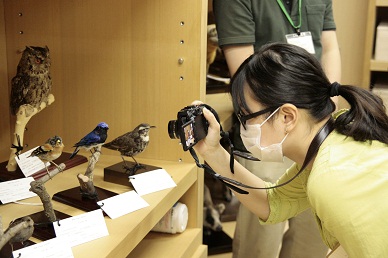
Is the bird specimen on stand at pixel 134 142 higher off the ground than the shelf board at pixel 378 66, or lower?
lower

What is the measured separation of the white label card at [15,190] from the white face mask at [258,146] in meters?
0.51

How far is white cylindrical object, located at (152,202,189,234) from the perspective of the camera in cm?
160

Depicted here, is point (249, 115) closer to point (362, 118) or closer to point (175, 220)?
point (362, 118)

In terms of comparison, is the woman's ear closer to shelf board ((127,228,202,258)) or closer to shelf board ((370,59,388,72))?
shelf board ((127,228,202,258))

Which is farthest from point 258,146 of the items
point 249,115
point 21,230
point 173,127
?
point 21,230

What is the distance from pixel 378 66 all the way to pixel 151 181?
170 cm

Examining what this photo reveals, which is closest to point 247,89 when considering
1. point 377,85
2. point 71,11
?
point 71,11

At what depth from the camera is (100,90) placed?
162 cm

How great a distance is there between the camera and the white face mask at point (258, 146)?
1.25 m

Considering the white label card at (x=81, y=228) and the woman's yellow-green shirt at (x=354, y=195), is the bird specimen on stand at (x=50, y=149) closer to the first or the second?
the white label card at (x=81, y=228)

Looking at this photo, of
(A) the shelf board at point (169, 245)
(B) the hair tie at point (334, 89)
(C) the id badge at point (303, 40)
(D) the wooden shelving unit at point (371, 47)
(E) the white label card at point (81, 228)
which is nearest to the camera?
(E) the white label card at point (81, 228)

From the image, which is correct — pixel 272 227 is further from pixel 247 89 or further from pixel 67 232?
pixel 67 232

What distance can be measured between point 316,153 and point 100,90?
0.70 m

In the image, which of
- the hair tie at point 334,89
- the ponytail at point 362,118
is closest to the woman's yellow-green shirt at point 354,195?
the ponytail at point 362,118
